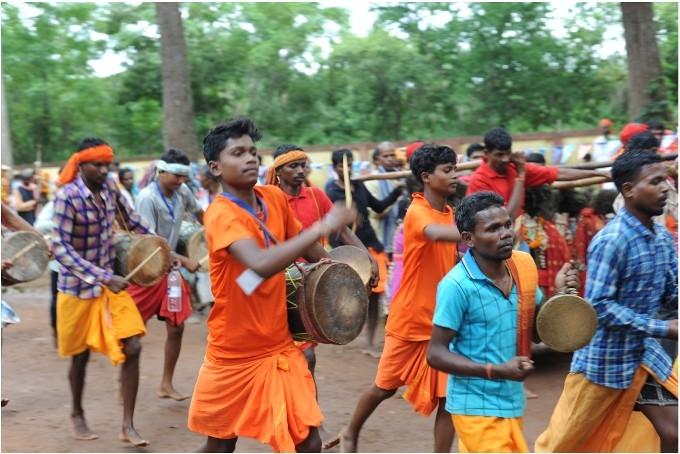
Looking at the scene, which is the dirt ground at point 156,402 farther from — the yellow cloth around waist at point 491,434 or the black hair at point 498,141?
the yellow cloth around waist at point 491,434

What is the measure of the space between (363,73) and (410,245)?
14.6 m

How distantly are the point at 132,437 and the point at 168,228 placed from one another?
5.87 feet

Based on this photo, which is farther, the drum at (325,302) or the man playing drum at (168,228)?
the man playing drum at (168,228)

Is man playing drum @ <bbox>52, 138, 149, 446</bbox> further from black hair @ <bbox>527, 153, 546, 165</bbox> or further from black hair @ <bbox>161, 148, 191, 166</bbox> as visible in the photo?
black hair @ <bbox>527, 153, 546, 165</bbox>

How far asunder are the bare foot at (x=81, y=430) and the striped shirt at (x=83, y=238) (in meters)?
0.92

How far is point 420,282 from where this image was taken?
16.6ft

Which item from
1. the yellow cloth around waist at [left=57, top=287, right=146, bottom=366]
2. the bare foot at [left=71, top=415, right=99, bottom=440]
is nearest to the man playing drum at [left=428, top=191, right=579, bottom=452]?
the yellow cloth around waist at [left=57, top=287, right=146, bottom=366]

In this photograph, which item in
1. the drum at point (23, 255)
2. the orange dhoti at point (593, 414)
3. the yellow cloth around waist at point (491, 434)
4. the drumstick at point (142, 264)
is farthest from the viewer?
the drum at point (23, 255)

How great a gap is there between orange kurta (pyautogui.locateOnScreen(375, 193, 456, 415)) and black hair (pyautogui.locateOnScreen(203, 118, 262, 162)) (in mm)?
1418

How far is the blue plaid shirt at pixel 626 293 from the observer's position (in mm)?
4004

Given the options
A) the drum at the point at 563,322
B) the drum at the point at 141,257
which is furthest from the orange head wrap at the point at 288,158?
the drum at the point at 563,322

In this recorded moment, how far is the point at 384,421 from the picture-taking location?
6414 mm

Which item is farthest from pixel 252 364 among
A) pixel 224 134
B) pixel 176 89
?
pixel 176 89

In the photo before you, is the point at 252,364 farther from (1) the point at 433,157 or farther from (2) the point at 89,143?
(2) the point at 89,143
